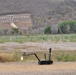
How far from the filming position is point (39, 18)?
88438 millimetres

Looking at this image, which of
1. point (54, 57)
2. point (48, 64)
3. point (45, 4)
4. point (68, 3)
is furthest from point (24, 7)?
point (48, 64)

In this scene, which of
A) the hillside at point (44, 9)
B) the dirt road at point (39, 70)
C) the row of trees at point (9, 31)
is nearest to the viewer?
the dirt road at point (39, 70)

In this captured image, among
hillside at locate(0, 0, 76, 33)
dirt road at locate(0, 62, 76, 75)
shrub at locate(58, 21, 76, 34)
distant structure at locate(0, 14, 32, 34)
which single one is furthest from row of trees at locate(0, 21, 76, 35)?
dirt road at locate(0, 62, 76, 75)

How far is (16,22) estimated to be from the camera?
83.4 metres

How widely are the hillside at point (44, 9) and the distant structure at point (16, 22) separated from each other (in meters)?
2.27

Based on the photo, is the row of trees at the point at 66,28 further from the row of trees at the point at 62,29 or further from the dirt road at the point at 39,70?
the dirt road at the point at 39,70

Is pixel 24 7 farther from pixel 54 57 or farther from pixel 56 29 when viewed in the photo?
pixel 54 57

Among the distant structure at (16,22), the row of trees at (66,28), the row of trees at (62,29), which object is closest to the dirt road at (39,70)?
the row of trees at (62,29)

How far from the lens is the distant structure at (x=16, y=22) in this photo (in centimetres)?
7956

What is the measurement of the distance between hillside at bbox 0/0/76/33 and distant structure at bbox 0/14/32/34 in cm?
227

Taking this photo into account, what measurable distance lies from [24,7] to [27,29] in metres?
17.0

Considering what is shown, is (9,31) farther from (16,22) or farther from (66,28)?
(66,28)

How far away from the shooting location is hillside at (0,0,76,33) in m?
88.6

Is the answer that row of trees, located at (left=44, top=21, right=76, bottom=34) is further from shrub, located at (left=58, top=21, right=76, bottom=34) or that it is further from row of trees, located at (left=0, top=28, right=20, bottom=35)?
row of trees, located at (left=0, top=28, right=20, bottom=35)
